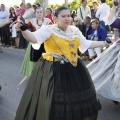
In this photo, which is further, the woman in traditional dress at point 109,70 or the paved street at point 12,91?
the paved street at point 12,91

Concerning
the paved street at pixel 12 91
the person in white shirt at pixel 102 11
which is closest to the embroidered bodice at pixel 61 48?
the paved street at pixel 12 91

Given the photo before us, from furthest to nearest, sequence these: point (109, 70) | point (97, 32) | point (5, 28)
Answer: point (5, 28) < point (97, 32) < point (109, 70)

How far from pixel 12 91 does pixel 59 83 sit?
2.63m

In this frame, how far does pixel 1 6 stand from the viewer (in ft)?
38.2

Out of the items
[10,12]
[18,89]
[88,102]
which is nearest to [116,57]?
[88,102]

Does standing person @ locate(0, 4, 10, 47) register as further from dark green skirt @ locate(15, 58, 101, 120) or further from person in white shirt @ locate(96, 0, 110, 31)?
dark green skirt @ locate(15, 58, 101, 120)

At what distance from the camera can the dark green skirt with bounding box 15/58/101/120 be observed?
3.31 m

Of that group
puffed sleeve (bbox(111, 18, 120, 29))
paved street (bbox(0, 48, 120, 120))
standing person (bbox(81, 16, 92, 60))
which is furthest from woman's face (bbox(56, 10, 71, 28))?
standing person (bbox(81, 16, 92, 60))

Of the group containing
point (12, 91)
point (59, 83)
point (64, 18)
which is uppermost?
point (64, 18)

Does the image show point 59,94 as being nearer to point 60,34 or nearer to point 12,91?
point 60,34

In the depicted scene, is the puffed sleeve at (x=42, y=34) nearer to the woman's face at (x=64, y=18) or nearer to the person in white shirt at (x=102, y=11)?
the woman's face at (x=64, y=18)

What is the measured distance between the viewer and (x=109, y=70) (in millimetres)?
4688

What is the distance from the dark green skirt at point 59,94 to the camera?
3.31 metres

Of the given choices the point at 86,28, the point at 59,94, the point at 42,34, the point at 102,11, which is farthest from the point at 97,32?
the point at 59,94
